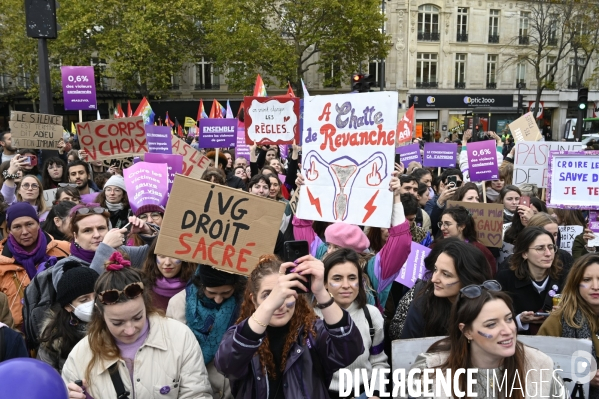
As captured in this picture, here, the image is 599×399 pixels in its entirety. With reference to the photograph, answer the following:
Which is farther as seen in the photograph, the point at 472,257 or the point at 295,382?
the point at 472,257

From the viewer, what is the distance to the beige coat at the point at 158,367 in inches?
104

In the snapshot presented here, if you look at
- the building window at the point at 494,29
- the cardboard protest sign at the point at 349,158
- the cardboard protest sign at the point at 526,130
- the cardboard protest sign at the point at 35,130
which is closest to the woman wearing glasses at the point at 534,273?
the cardboard protest sign at the point at 349,158

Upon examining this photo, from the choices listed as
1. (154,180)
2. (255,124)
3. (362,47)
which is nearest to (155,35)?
(362,47)

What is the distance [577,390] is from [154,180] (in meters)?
3.99

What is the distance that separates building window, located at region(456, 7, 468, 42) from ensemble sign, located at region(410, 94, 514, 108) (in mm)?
4301

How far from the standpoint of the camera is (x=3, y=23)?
32125mm

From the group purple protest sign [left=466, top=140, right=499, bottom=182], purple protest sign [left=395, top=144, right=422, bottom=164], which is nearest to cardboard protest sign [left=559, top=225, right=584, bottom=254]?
purple protest sign [left=466, top=140, right=499, bottom=182]

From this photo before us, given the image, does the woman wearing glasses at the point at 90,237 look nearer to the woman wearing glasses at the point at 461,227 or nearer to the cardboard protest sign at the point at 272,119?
the woman wearing glasses at the point at 461,227

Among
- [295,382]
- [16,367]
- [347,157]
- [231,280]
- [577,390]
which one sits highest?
[347,157]

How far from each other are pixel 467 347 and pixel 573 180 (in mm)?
3412

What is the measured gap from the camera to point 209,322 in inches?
124

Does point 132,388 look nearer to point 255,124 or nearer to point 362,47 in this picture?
point 255,124

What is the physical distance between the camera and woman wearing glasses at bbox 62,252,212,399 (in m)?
2.65

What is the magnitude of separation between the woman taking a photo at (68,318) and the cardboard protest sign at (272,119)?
5222mm
